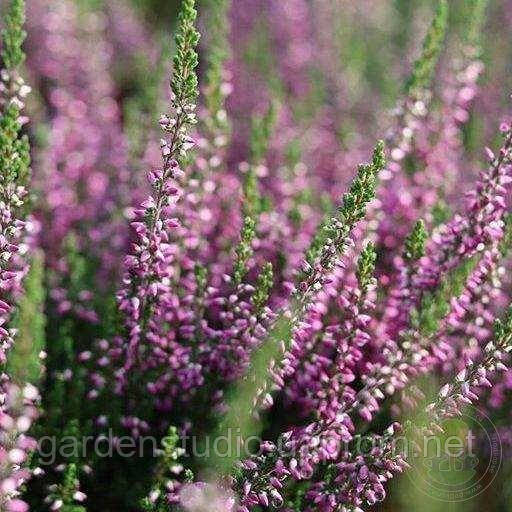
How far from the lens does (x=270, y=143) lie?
4.29 m

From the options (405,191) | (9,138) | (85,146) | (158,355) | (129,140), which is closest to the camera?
(9,138)

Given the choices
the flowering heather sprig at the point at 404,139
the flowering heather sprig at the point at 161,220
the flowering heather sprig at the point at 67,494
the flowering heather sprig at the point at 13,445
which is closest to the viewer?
the flowering heather sprig at the point at 13,445

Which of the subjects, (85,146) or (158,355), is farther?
(85,146)

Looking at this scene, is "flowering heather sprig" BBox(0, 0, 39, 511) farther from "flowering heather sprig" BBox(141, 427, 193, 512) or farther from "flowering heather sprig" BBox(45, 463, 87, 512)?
"flowering heather sprig" BBox(141, 427, 193, 512)

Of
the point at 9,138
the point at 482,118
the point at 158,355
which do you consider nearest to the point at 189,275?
the point at 158,355

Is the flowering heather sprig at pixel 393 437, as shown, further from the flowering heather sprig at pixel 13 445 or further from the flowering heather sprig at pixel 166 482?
the flowering heather sprig at pixel 13 445

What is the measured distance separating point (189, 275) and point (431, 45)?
1222 millimetres

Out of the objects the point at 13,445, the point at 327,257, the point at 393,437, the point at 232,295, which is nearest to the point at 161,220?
the point at 232,295

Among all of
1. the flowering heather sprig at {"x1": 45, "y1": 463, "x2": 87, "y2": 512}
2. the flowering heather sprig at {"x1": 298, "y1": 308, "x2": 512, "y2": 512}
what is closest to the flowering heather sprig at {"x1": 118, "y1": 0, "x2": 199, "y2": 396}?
the flowering heather sprig at {"x1": 45, "y1": 463, "x2": 87, "y2": 512}

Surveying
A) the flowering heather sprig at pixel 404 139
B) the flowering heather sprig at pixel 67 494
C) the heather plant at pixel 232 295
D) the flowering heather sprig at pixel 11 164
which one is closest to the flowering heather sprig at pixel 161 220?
the heather plant at pixel 232 295

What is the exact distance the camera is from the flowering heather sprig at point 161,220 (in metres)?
2.27

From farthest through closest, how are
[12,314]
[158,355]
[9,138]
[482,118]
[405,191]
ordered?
[482,118] < [405,191] < [158,355] < [12,314] < [9,138]

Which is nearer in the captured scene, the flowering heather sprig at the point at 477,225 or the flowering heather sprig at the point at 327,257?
the flowering heather sprig at the point at 327,257

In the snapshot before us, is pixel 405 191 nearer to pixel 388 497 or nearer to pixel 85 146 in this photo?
pixel 388 497
